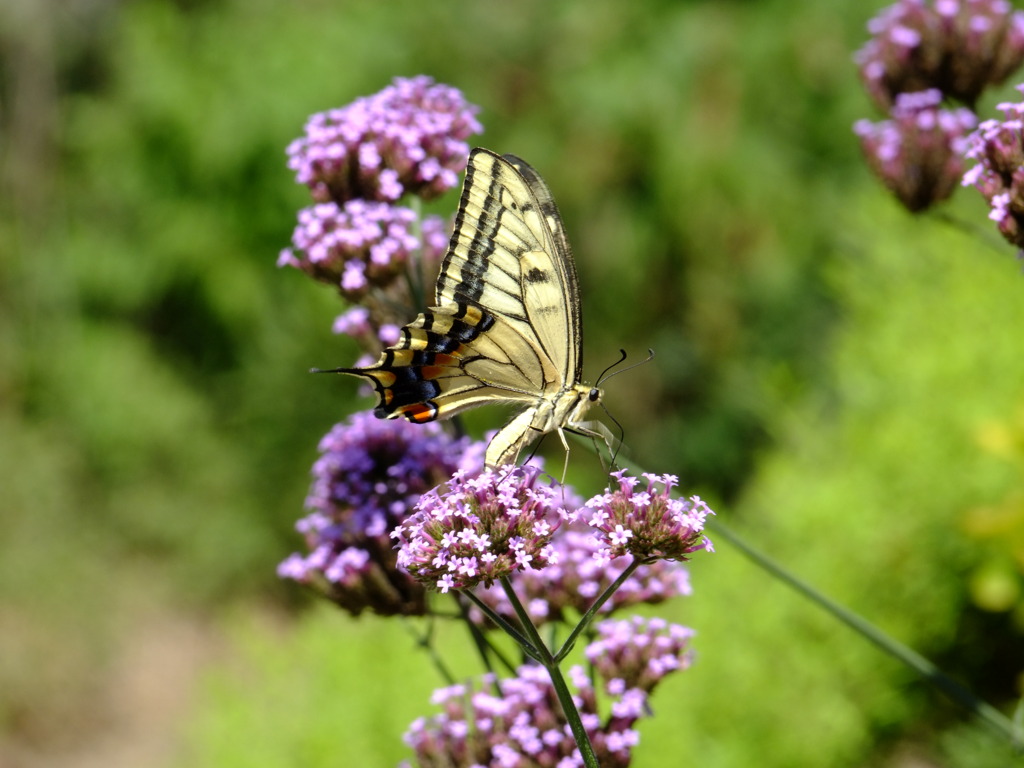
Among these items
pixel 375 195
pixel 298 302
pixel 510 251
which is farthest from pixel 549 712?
pixel 298 302

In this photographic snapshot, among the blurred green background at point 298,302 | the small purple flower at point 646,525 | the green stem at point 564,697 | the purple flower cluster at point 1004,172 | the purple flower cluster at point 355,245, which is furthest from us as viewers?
the blurred green background at point 298,302

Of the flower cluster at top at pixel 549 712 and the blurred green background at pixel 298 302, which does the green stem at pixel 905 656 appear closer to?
the flower cluster at top at pixel 549 712

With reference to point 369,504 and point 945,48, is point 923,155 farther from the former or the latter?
point 369,504

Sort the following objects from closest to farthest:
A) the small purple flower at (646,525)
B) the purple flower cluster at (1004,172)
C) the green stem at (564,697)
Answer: the green stem at (564,697)
the small purple flower at (646,525)
the purple flower cluster at (1004,172)

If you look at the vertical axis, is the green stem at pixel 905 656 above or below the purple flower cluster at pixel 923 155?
below

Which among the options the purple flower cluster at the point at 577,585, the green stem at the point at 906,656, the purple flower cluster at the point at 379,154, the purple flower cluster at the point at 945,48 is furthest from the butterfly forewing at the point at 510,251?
the purple flower cluster at the point at 945,48

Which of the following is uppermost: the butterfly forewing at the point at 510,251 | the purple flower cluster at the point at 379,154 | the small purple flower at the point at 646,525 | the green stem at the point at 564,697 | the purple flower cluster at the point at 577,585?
the purple flower cluster at the point at 379,154
